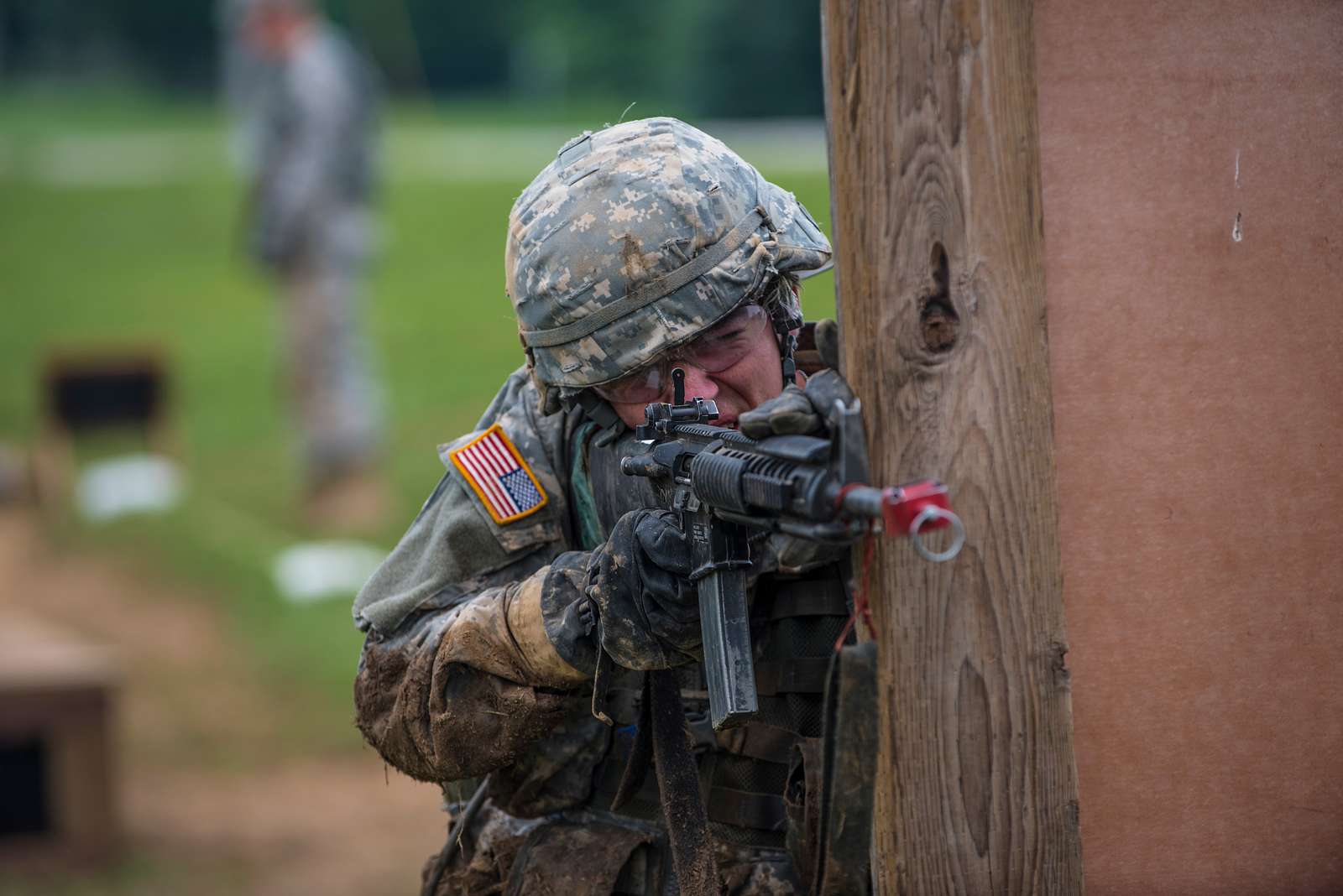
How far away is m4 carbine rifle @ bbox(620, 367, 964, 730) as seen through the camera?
76.7 inches

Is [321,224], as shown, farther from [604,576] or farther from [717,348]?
[604,576]

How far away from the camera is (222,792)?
7691 millimetres

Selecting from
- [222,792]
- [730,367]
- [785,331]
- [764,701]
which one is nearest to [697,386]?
[730,367]

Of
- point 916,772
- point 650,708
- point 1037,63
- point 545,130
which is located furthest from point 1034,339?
point 545,130

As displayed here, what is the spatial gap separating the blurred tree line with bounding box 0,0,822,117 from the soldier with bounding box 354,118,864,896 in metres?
21.8

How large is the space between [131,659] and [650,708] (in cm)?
732

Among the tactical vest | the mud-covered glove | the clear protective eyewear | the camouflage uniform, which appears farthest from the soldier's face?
the camouflage uniform

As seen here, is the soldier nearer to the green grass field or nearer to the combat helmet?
the combat helmet

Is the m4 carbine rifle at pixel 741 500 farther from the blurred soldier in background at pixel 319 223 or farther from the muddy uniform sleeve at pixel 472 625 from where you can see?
the blurred soldier in background at pixel 319 223

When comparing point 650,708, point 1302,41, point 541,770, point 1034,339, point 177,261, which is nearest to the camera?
point 1034,339

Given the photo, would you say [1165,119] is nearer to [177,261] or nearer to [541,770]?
[541,770]

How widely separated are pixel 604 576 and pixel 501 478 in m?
0.52

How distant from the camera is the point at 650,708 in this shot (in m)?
2.77

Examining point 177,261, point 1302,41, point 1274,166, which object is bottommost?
point 177,261
